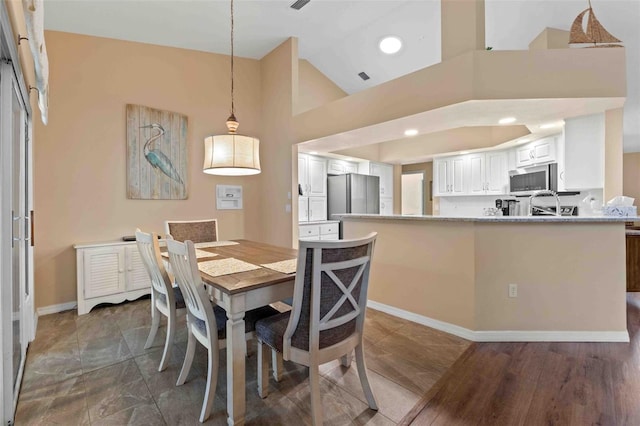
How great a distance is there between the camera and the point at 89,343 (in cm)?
236

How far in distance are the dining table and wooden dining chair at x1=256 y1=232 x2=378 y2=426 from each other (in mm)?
167

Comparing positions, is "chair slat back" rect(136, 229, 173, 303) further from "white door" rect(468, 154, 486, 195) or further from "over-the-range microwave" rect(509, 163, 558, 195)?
"white door" rect(468, 154, 486, 195)

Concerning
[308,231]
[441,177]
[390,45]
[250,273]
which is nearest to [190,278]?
[250,273]

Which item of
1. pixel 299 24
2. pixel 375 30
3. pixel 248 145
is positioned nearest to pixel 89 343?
pixel 248 145

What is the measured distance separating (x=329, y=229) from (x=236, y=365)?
393 centimetres

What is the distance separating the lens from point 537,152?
444cm

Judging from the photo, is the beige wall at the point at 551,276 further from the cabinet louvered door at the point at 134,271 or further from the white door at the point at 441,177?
the white door at the point at 441,177

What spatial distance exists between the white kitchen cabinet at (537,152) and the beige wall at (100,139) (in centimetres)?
486

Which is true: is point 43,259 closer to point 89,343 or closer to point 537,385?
point 89,343

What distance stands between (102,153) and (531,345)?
184 inches

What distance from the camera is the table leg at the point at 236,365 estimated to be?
1438 mm

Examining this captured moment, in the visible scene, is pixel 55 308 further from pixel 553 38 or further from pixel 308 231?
pixel 553 38

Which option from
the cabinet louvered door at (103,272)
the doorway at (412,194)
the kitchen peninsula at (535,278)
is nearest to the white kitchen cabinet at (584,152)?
the kitchen peninsula at (535,278)

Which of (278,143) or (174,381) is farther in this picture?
(278,143)
